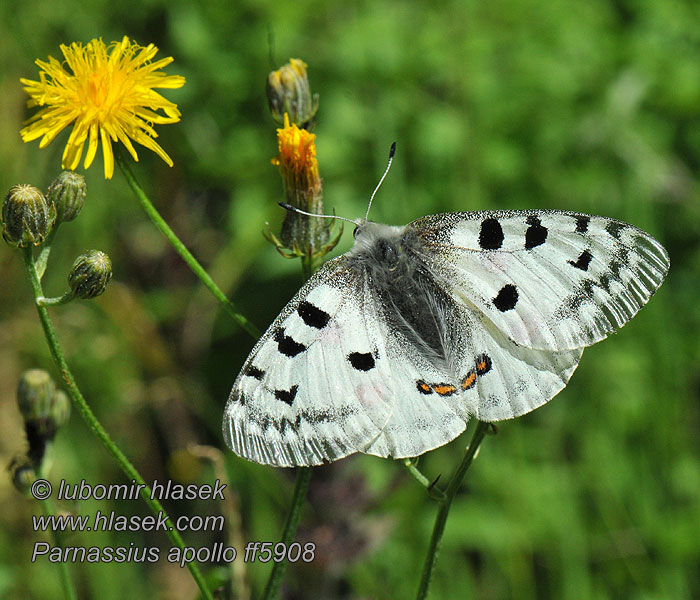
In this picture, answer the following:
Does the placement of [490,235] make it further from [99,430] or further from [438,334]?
[99,430]

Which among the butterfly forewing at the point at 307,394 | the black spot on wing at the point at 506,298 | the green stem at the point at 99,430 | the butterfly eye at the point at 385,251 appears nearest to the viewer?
the green stem at the point at 99,430

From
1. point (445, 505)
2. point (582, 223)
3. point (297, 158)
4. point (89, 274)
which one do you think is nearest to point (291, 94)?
point (297, 158)

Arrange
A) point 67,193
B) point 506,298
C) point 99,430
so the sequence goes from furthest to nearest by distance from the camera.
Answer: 1. point 506,298
2. point 67,193
3. point 99,430

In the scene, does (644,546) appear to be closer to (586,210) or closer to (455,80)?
(586,210)

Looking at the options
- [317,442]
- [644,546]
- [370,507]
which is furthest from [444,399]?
[644,546]

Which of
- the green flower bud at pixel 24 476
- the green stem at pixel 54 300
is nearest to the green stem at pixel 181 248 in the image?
the green stem at pixel 54 300

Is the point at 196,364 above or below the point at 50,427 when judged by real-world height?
below

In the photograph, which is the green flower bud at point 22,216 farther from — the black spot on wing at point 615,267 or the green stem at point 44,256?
the black spot on wing at point 615,267
